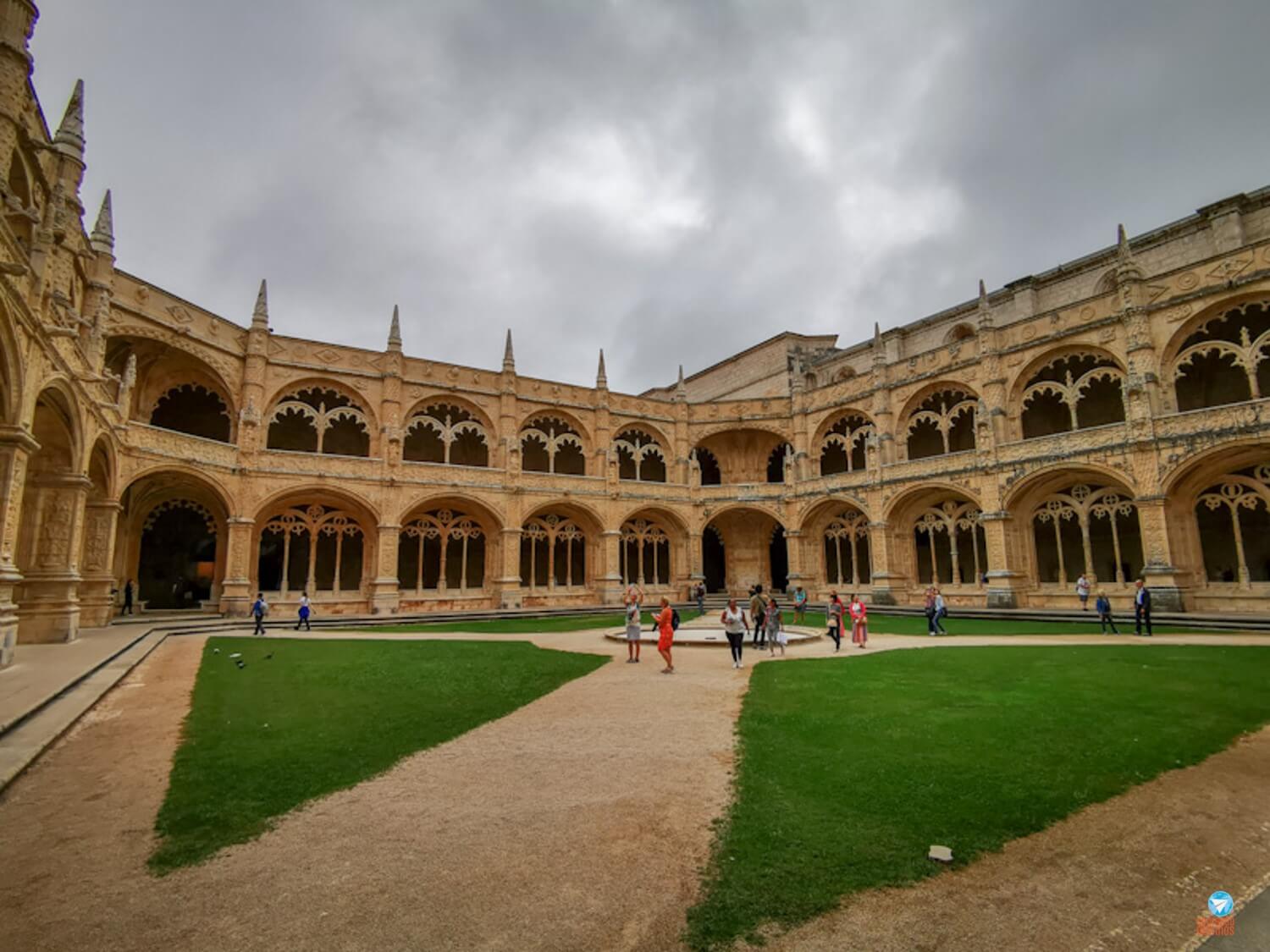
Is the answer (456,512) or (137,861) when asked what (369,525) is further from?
(137,861)

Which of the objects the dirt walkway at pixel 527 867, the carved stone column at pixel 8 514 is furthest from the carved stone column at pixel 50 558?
the dirt walkway at pixel 527 867

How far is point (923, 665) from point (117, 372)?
2683cm

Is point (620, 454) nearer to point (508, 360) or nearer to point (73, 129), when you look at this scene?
point (508, 360)

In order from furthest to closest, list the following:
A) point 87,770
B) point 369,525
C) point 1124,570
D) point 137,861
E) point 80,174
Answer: point 369,525, point 1124,570, point 80,174, point 87,770, point 137,861

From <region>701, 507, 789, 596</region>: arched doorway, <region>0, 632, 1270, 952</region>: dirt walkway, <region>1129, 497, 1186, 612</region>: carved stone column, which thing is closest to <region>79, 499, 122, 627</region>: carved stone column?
<region>0, 632, 1270, 952</region>: dirt walkway

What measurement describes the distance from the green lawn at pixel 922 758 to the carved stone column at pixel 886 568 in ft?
54.0

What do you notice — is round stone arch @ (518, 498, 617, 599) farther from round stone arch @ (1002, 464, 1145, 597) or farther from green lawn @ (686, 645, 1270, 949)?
green lawn @ (686, 645, 1270, 949)

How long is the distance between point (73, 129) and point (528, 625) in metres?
18.3

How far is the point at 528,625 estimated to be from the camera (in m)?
22.5

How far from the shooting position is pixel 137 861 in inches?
152

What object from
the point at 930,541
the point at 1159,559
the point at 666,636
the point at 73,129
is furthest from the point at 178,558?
the point at 1159,559

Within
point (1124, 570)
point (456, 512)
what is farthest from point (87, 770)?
point (1124, 570)

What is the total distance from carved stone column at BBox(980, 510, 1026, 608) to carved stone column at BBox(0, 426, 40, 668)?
27.2m

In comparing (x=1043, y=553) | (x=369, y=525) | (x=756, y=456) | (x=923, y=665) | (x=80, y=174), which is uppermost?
(x=80, y=174)
